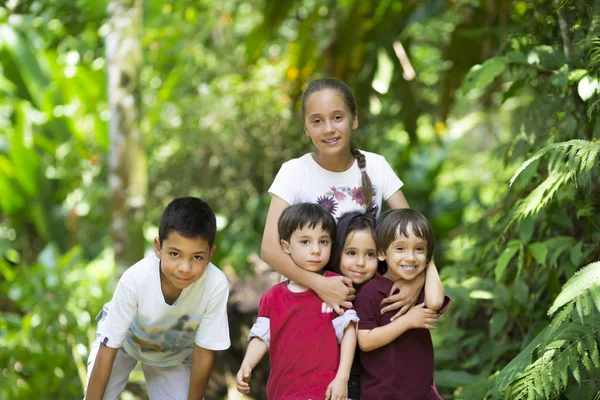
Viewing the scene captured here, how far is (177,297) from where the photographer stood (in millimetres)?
2746

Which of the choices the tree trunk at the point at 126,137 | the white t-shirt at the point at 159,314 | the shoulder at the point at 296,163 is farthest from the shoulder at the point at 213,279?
the tree trunk at the point at 126,137

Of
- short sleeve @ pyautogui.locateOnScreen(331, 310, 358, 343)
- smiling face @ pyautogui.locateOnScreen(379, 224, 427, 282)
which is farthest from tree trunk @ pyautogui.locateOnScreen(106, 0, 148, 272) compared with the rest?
smiling face @ pyautogui.locateOnScreen(379, 224, 427, 282)

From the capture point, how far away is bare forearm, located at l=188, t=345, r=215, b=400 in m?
2.75

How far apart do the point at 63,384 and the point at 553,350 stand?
12.2 feet

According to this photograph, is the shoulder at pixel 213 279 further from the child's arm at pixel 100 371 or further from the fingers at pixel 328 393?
the fingers at pixel 328 393

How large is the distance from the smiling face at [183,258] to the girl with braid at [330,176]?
0.23 metres

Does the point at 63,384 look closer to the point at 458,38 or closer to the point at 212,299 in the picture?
the point at 212,299

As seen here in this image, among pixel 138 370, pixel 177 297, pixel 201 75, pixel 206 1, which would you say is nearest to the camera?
pixel 177 297

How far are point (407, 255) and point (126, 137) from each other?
3.51m

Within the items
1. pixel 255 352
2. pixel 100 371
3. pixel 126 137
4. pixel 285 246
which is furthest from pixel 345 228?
pixel 126 137

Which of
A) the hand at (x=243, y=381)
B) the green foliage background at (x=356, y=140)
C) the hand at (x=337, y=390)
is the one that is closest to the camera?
the hand at (x=337, y=390)

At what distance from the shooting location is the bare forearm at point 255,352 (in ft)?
8.50

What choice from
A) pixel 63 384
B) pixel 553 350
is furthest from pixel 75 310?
pixel 553 350

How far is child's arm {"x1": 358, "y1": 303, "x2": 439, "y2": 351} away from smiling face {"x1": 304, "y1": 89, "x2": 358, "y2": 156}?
66 cm
